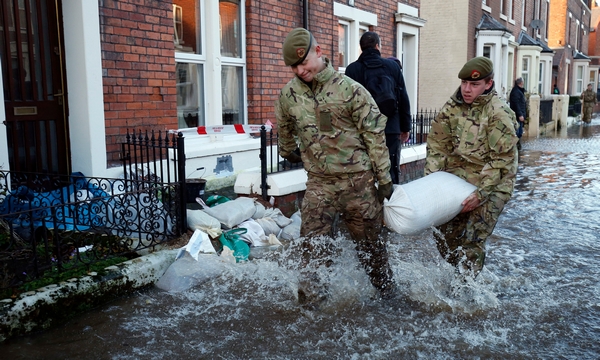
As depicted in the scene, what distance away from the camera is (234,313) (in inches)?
168

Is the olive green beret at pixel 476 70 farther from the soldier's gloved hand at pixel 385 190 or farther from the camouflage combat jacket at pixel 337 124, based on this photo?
the soldier's gloved hand at pixel 385 190

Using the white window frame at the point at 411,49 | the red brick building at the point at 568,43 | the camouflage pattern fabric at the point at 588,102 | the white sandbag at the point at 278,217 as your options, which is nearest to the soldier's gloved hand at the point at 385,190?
the white sandbag at the point at 278,217

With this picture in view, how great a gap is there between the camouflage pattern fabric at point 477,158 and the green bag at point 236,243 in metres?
1.90

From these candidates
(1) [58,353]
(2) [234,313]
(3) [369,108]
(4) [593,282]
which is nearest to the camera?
(1) [58,353]

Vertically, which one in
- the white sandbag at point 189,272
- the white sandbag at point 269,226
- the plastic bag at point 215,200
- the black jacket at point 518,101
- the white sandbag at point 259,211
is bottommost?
the white sandbag at point 189,272

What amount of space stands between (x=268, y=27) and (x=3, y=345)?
20.6 ft

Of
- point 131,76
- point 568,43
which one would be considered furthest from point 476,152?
point 568,43

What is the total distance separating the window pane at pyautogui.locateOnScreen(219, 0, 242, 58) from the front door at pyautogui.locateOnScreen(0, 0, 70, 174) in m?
2.64

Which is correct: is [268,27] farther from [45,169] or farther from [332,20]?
[45,169]

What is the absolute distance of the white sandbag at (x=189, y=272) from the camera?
15.8 feet

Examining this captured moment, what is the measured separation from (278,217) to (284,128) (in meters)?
2.35

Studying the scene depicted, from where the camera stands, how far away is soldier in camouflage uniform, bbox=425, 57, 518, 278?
4066mm

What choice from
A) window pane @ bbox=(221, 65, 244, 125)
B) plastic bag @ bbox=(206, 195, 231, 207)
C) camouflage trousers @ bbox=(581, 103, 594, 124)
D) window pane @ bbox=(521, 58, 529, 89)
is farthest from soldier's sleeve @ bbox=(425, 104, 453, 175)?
camouflage trousers @ bbox=(581, 103, 594, 124)

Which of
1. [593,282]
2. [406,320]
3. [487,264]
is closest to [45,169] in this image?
[406,320]
